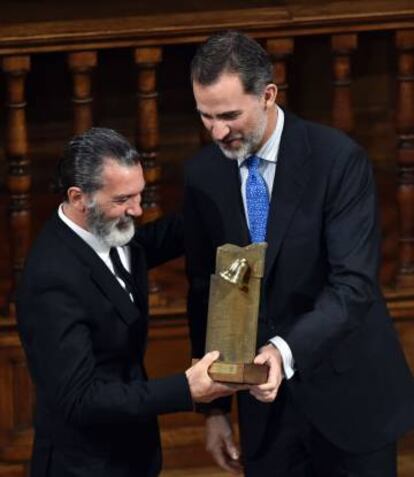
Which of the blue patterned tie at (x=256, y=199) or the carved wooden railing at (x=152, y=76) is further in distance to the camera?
the carved wooden railing at (x=152, y=76)

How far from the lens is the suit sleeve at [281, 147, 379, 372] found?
15.0ft

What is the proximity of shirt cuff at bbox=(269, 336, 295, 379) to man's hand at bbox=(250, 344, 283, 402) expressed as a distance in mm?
13

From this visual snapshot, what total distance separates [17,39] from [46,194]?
1.34m

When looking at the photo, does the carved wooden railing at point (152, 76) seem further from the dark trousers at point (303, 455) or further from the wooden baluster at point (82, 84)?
the dark trousers at point (303, 455)

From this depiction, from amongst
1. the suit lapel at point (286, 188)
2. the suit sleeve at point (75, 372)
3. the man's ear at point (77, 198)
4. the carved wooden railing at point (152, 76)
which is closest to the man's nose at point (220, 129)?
the suit lapel at point (286, 188)

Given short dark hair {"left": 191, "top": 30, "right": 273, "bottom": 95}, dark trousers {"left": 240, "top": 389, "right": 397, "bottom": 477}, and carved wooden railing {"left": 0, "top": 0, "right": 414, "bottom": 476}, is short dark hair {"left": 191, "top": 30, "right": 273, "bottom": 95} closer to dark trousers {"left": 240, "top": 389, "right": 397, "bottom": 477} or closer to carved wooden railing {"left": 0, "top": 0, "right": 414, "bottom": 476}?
dark trousers {"left": 240, "top": 389, "right": 397, "bottom": 477}

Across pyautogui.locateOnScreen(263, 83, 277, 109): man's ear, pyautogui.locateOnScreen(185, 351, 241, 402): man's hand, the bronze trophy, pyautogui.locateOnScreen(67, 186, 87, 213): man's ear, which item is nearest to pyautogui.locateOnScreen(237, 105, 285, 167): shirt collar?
pyautogui.locateOnScreen(263, 83, 277, 109): man's ear

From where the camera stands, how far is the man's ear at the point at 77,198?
14.6 feet

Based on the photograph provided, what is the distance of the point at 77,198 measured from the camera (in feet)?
14.7

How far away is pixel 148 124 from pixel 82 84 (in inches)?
9.5

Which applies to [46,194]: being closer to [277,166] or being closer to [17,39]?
[17,39]

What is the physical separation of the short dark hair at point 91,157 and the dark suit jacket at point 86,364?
0.47ft

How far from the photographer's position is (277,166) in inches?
184

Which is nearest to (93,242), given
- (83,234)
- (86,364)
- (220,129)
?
(83,234)
